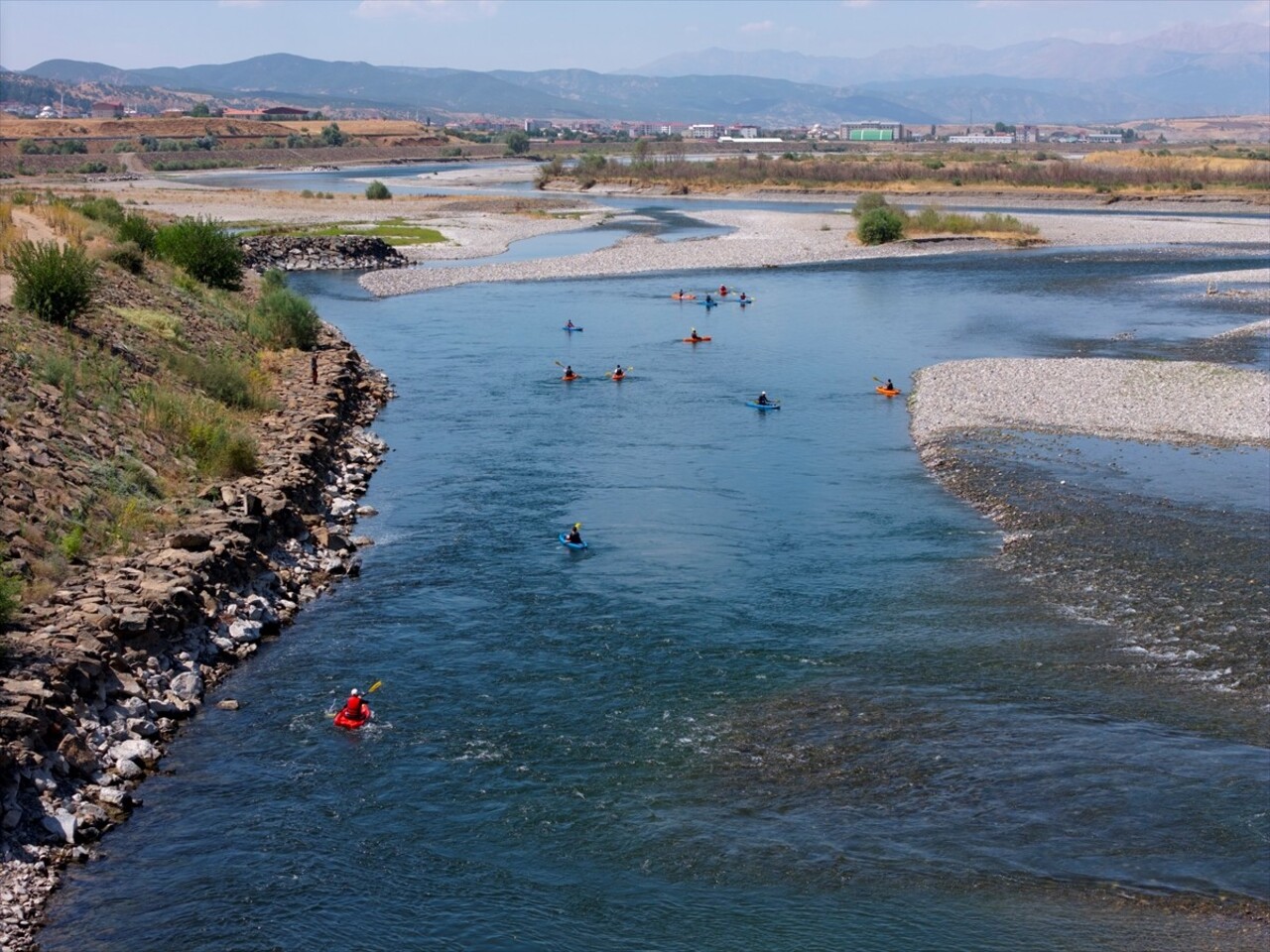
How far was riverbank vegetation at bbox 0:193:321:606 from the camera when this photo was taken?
843 inches

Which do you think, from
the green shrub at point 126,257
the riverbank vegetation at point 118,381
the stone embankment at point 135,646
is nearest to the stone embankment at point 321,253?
the riverbank vegetation at point 118,381

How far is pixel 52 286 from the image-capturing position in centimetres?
3094

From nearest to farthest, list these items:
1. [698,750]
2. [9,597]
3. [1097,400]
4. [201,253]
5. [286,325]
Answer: [698,750] < [9,597] < [1097,400] < [286,325] < [201,253]

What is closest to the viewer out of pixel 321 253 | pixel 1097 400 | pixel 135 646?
pixel 135 646

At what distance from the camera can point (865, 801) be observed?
1591 centimetres

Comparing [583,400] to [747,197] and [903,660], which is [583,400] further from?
[747,197]

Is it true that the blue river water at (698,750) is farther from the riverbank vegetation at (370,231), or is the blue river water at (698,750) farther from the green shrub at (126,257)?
the riverbank vegetation at (370,231)

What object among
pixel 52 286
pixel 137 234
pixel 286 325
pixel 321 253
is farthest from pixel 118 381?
pixel 321 253

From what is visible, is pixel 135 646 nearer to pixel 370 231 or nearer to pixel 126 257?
pixel 126 257

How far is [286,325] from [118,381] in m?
13.9

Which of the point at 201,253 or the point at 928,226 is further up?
the point at 928,226

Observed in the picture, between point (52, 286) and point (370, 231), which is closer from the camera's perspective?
point (52, 286)

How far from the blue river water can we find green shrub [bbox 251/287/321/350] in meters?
13.1

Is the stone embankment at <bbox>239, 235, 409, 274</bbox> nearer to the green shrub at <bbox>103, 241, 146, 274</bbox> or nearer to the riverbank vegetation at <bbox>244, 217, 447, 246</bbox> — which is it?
the riverbank vegetation at <bbox>244, 217, 447, 246</bbox>
